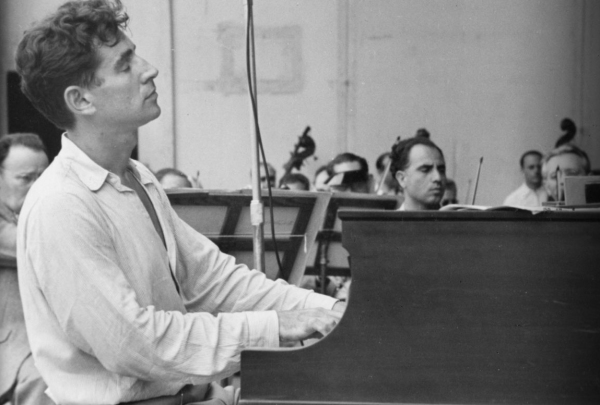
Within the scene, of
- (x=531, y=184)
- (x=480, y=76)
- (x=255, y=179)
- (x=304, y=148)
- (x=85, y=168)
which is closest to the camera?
(x=85, y=168)

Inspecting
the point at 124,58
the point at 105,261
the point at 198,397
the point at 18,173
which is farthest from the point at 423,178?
the point at 105,261

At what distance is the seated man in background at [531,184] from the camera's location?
8062 millimetres

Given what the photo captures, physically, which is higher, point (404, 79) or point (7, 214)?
point (404, 79)

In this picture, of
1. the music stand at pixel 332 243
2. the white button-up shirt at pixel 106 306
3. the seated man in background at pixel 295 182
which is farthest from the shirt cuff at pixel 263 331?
the seated man in background at pixel 295 182

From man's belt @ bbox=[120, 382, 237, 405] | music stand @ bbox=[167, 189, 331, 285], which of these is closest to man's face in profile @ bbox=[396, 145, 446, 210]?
music stand @ bbox=[167, 189, 331, 285]

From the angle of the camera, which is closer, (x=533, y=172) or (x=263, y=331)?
(x=263, y=331)

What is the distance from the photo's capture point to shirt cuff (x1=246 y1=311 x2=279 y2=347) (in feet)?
7.13

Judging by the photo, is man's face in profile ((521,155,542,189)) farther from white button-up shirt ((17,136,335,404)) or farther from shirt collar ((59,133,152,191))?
shirt collar ((59,133,152,191))

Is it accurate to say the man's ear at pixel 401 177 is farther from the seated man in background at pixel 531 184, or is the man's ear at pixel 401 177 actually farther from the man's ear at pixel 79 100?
the seated man in background at pixel 531 184

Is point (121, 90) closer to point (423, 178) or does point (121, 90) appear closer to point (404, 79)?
point (423, 178)

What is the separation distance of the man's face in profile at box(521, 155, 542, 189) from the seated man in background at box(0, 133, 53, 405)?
215 inches

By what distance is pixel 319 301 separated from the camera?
251 centimetres

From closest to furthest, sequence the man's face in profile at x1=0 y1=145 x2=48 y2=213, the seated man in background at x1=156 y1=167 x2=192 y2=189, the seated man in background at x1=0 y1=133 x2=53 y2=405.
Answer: the seated man in background at x1=0 y1=133 x2=53 y2=405
the man's face in profile at x1=0 y1=145 x2=48 y2=213
the seated man in background at x1=156 y1=167 x2=192 y2=189

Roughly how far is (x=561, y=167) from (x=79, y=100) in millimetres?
4684
